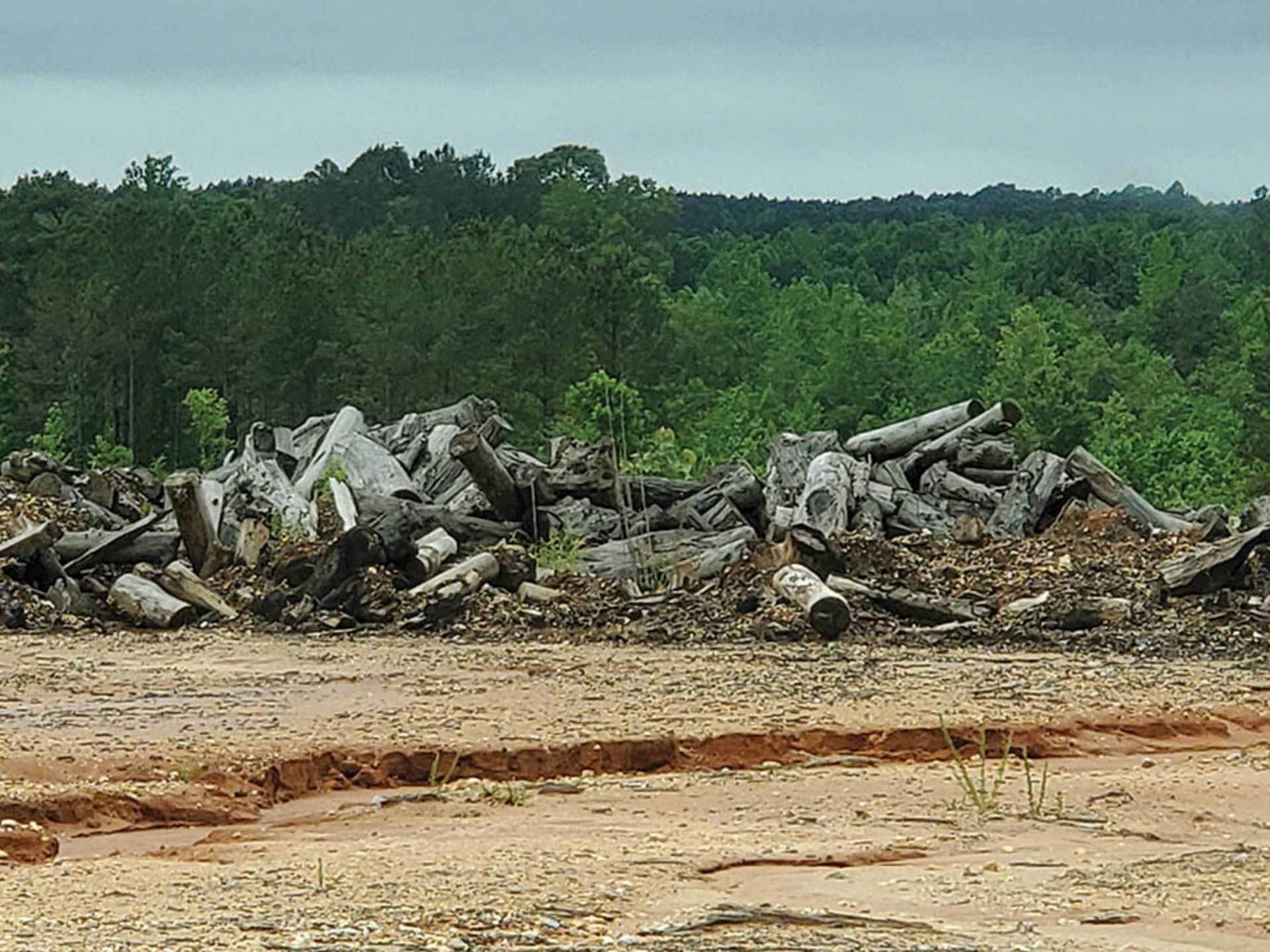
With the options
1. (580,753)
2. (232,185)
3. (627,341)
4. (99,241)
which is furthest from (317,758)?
(232,185)

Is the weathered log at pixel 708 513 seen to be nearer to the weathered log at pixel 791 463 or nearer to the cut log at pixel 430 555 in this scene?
the weathered log at pixel 791 463

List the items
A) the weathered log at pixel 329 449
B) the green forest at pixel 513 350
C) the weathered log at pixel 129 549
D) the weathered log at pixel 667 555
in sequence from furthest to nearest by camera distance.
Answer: the green forest at pixel 513 350 < the weathered log at pixel 329 449 < the weathered log at pixel 129 549 < the weathered log at pixel 667 555

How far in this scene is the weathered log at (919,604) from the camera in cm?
1595

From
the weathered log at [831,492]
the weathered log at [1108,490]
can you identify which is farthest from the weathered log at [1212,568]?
the weathered log at [1108,490]

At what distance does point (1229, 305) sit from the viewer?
7262 centimetres

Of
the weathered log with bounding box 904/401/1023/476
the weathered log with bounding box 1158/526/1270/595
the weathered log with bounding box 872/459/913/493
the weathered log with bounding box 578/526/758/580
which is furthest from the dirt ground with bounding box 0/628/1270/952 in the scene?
the weathered log with bounding box 904/401/1023/476

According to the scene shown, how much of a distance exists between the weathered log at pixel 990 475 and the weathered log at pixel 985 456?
0.15 ft

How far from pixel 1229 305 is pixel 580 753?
65.6m

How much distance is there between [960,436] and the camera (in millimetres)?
21438

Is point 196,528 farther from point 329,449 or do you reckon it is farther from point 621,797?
point 621,797

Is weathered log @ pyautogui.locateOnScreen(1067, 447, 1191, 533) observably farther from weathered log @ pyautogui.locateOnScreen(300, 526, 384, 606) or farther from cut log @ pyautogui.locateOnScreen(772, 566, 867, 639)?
weathered log @ pyautogui.locateOnScreen(300, 526, 384, 606)

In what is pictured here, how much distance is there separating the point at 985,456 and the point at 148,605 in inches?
338

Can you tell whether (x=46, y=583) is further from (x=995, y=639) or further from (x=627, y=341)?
(x=627, y=341)

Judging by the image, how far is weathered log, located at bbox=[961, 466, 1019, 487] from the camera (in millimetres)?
21047
